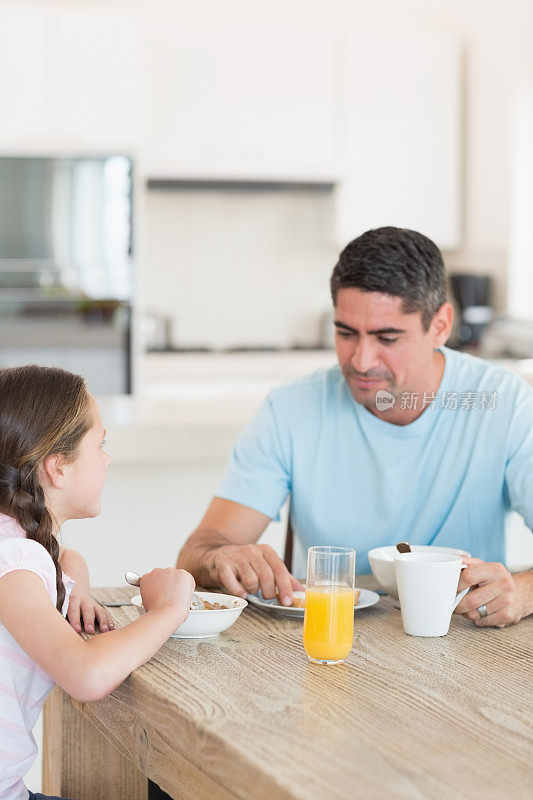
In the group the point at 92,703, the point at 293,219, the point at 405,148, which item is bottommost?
the point at 92,703

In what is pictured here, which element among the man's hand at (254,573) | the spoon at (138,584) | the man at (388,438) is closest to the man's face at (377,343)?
the man at (388,438)

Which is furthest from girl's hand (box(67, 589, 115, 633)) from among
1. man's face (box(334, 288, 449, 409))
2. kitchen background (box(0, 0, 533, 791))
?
kitchen background (box(0, 0, 533, 791))

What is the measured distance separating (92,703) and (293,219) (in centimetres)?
439

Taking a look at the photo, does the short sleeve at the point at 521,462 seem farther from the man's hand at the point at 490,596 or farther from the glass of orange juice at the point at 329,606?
the glass of orange juice at the point at 329,606

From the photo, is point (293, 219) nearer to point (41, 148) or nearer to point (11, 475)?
point (41, 148)

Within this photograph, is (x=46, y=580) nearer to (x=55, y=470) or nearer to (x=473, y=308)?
(x=55, y=470)

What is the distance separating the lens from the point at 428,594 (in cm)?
129

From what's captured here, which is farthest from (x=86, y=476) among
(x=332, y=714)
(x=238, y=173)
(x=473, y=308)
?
(x=473, y=308)

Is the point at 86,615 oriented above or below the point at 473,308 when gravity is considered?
below

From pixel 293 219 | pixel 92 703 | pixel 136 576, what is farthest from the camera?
pixel 293 219

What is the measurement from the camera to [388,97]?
5.07 meters

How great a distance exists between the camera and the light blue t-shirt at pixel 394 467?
1.76m

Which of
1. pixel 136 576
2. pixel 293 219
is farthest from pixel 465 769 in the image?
pixel 293 219

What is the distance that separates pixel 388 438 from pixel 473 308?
343 centimetres
